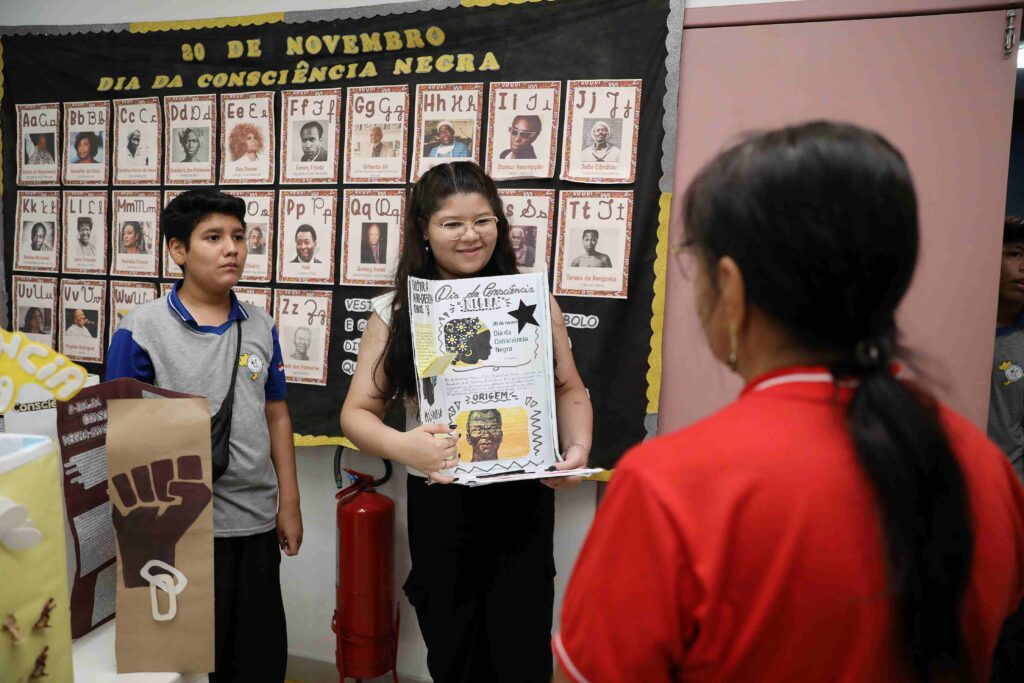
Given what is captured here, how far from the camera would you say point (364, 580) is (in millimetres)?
2086

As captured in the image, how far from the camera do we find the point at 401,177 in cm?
213

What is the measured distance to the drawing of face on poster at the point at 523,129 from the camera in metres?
2.00

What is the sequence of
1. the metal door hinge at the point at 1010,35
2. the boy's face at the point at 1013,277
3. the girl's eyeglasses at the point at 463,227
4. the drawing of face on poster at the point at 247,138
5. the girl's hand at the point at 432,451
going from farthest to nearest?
the drawing of face on poster at the point at 247,138
the boy's face at the point at 1013,277
the metal door hinge at the point at 1010,35
the girl's eyeglasses at the point at 463,227
the girl's hand at the point at 432,451

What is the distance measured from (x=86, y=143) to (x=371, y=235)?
1.23 meters

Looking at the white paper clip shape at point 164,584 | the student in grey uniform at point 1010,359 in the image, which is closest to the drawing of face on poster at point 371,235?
the white paper clip shape at point 164,584

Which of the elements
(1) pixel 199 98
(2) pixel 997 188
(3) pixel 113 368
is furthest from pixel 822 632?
(1) pixel 199 98

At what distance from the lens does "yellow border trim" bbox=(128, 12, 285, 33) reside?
222cm

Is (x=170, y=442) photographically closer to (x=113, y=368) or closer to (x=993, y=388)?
(x=113, y=368)

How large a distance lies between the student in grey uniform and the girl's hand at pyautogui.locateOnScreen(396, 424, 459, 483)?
5.32 feet

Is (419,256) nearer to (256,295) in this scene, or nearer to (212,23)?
(256,295)

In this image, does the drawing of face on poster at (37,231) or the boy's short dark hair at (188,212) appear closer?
the boy's short dark hair at (188,212)

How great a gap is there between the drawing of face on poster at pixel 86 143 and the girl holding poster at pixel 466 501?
1.62 metres

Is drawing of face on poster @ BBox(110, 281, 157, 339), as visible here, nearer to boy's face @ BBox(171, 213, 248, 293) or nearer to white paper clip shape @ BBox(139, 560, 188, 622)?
boy's face @ BBox(171, 213, 248, 293)

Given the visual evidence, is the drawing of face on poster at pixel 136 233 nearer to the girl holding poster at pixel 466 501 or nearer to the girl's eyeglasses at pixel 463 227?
the girl holding poster at pixel 466 501
